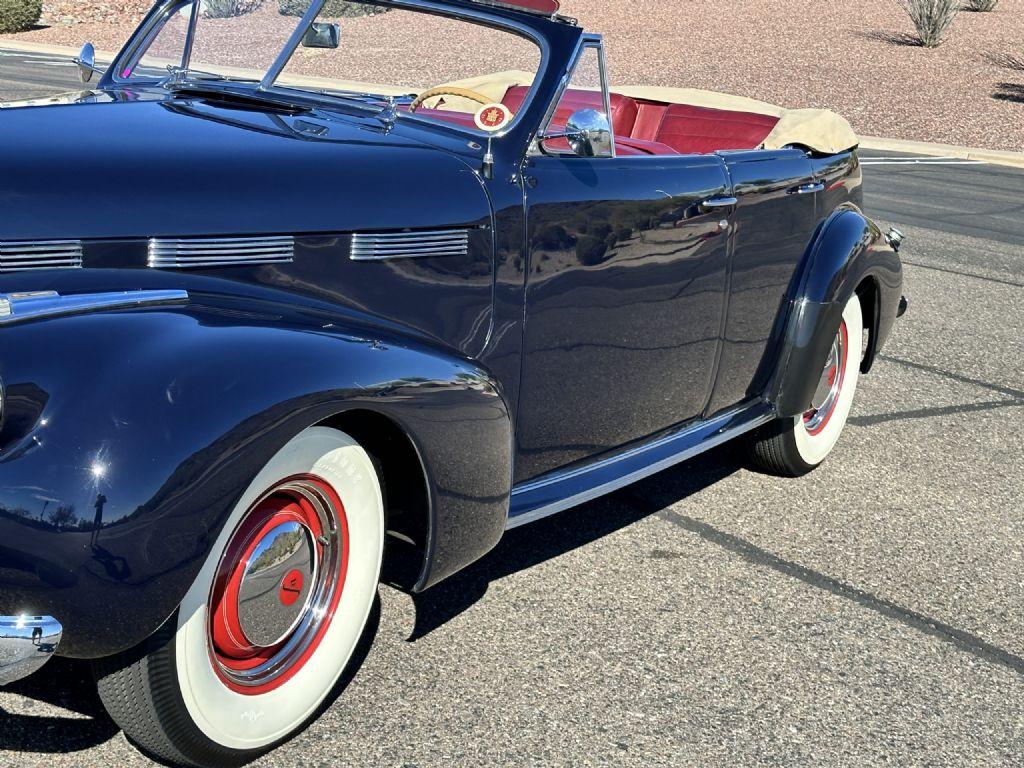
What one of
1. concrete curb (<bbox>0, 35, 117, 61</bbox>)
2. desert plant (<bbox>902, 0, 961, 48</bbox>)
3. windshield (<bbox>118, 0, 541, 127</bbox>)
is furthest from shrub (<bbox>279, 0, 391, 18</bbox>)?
desert plant (<bbox>902, 0, 961, 48</bbox>)

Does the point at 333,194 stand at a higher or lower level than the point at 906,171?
higher

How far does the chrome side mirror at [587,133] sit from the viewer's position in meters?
3.37

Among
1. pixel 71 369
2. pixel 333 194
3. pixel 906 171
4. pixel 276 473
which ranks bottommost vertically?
pixel 906 171

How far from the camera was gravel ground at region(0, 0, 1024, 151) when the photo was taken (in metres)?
20.2

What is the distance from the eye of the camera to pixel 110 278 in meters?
2.47

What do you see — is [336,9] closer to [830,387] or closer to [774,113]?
[774,113]

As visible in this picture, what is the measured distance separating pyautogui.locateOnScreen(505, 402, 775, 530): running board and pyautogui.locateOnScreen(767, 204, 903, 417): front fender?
13cm

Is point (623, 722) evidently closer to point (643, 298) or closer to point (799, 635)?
point (799, 635)

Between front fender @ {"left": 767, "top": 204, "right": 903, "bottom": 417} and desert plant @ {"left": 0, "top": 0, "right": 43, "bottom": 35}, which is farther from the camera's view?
desert plant @ {"left": 0, "top": 0, "right": 43, "bottom": 35}

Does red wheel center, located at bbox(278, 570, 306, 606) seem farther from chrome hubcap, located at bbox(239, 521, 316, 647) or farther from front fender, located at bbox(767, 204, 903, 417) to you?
front fender, located at bbox(767, 204, 903, 417)

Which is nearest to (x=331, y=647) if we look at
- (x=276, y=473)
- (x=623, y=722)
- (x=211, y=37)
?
(x=276, y=473)

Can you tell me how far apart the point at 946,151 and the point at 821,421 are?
46.0 feet

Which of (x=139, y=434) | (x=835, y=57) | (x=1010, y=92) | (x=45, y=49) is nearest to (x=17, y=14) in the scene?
(x=45, y=49)

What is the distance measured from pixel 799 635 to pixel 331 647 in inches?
54.0
